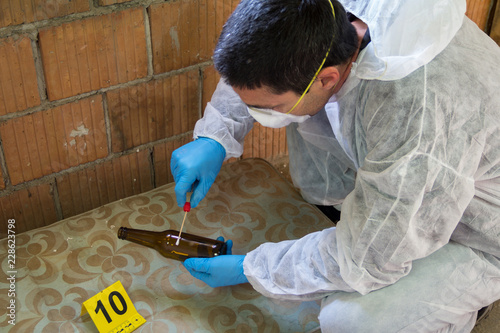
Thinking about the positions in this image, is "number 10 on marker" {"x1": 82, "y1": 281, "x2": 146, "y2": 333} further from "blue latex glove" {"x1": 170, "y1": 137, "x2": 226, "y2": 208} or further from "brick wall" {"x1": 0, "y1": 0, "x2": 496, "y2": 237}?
"brick wall" {"x1": 0, "y1": 0, "x2": 496, "y2": 237}

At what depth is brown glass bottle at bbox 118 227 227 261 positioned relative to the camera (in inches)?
60.2

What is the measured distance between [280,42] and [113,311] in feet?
2.65

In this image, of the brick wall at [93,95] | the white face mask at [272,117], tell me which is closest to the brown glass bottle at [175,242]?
the brick wall at [93,95]

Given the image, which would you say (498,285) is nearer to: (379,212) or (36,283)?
(379,212)

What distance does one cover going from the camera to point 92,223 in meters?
1.62

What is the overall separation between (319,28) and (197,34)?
663mm

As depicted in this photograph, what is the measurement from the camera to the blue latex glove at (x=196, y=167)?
1.50m

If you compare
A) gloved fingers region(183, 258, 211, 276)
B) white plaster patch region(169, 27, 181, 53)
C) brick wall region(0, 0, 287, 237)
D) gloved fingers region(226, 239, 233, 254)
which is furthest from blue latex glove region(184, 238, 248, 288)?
white plaster patch region(169, 27, 181, 53)

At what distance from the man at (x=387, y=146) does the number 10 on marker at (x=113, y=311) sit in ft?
0.62

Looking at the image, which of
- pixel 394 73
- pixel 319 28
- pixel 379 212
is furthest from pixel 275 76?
pixel 379 212

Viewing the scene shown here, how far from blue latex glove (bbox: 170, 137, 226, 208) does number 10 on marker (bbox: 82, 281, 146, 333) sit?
31 centimetres

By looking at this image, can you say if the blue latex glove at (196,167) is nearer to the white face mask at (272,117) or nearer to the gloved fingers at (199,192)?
the gloved fingers at (199,192)

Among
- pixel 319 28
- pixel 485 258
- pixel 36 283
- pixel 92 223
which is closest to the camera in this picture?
pixel 319 28

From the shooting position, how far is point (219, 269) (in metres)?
1.39
